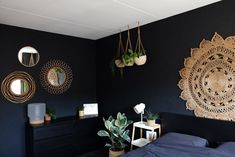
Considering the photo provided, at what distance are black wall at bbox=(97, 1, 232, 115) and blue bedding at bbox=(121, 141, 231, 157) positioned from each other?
2.17 ft

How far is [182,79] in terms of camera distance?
2637mm

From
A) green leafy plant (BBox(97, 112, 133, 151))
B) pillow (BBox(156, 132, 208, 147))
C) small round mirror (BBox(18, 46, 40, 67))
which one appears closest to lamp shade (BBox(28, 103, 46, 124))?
small round mirror (BBox(18, 46, 40, 67))

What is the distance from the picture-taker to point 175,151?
1.97 meters

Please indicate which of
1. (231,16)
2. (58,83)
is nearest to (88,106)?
(58,83)

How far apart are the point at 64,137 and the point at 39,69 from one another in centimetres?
124

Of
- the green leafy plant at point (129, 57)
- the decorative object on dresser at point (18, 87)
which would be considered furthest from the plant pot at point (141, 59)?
the decorative object on dresser at point (18, 87)

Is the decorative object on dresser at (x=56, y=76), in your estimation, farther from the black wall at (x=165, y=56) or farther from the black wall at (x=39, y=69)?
the black wall at (x=165, y=56)

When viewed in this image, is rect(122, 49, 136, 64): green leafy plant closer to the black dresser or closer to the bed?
the bed

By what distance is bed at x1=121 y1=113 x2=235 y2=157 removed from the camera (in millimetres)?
1888

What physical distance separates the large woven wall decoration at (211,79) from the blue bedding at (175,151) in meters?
0.57

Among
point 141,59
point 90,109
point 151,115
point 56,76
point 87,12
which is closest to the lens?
point 87,12

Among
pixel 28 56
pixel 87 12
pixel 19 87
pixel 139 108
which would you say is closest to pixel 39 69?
pixel 28 56

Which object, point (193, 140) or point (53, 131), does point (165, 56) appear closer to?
point (193, 140)

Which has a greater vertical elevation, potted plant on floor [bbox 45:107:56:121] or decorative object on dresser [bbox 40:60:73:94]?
decorative object on dresser [bbox 40:60:73:94]
